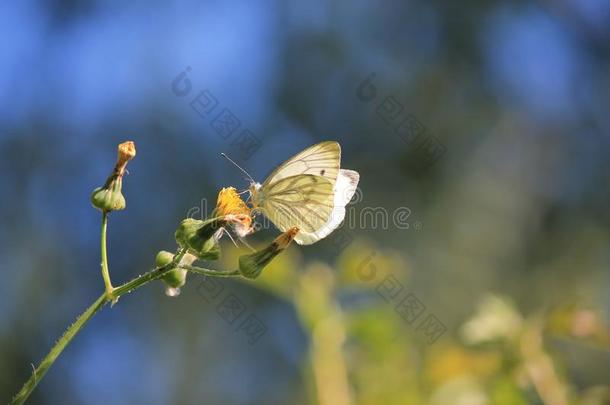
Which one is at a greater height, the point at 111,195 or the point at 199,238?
the point at 111,195

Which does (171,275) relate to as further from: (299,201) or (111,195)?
(299,201)

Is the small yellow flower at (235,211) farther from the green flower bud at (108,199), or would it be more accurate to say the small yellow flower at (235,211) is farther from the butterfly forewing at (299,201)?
the butterfly forewing at (299,201)

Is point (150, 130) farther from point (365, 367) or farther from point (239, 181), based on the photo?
point (365, 367)

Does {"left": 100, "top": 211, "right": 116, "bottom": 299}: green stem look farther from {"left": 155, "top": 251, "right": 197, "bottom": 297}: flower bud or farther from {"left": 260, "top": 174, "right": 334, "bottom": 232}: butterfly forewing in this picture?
{"left": 260, "top": 174, "right": 334, "bottom": 232}: butterfly forewing

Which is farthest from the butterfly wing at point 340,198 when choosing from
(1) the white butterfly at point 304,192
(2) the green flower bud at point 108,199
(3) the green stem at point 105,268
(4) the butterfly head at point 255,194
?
(3) the green stem at point 105,268

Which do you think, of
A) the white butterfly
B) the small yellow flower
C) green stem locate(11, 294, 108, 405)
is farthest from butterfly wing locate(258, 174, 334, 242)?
green stem locate(11, 294, 108, 405)

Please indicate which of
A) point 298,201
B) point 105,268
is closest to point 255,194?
point 298,201

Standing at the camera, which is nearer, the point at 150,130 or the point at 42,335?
the point at 42,335

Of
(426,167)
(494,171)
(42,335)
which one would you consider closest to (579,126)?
(494,171)
